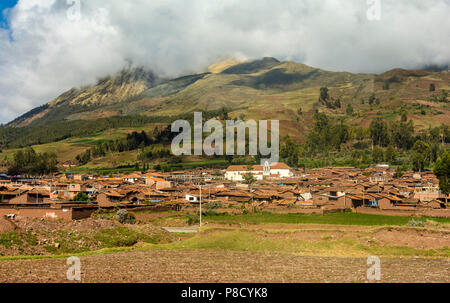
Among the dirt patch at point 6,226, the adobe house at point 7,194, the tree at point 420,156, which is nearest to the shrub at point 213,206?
the adobe house at point 7,194

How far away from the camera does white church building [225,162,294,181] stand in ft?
393

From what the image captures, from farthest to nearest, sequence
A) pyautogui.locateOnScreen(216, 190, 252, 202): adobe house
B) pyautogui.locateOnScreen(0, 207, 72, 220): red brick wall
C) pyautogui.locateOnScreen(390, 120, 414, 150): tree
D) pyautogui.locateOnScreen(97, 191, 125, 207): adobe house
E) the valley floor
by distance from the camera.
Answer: pyautogui.locateOnScreen(390, 120, 414, 150): tree < pyautogui.locateOnScreen(216, 190, 252, 202): adobe house < pyautogui.locateOnScreen(97, 191, 125, 207): adobe house < pyautogui.locateOnScreen(0, 207, 72, 220): red brick wall < the valley floor

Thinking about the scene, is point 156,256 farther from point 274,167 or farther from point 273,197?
point 274,167

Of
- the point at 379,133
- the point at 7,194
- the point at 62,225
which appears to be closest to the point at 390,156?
the point at 379,133

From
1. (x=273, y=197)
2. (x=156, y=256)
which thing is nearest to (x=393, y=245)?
(x=156, y=256)

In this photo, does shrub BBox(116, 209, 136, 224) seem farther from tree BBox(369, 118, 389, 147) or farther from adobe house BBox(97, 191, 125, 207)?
tree BBox(369, 118, 389, 147)

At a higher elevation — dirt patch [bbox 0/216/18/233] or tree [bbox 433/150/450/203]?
tree [bbox 433/150/450/203]

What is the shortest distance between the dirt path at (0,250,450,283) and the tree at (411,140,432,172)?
90.9m

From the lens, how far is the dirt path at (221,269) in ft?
64.7

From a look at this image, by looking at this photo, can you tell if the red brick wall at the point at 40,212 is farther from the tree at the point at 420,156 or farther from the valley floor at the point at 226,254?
the tree at the point at 420,156

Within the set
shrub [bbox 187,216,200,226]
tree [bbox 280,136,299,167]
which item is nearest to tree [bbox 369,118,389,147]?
tree [bbox 280,136,299,167]
